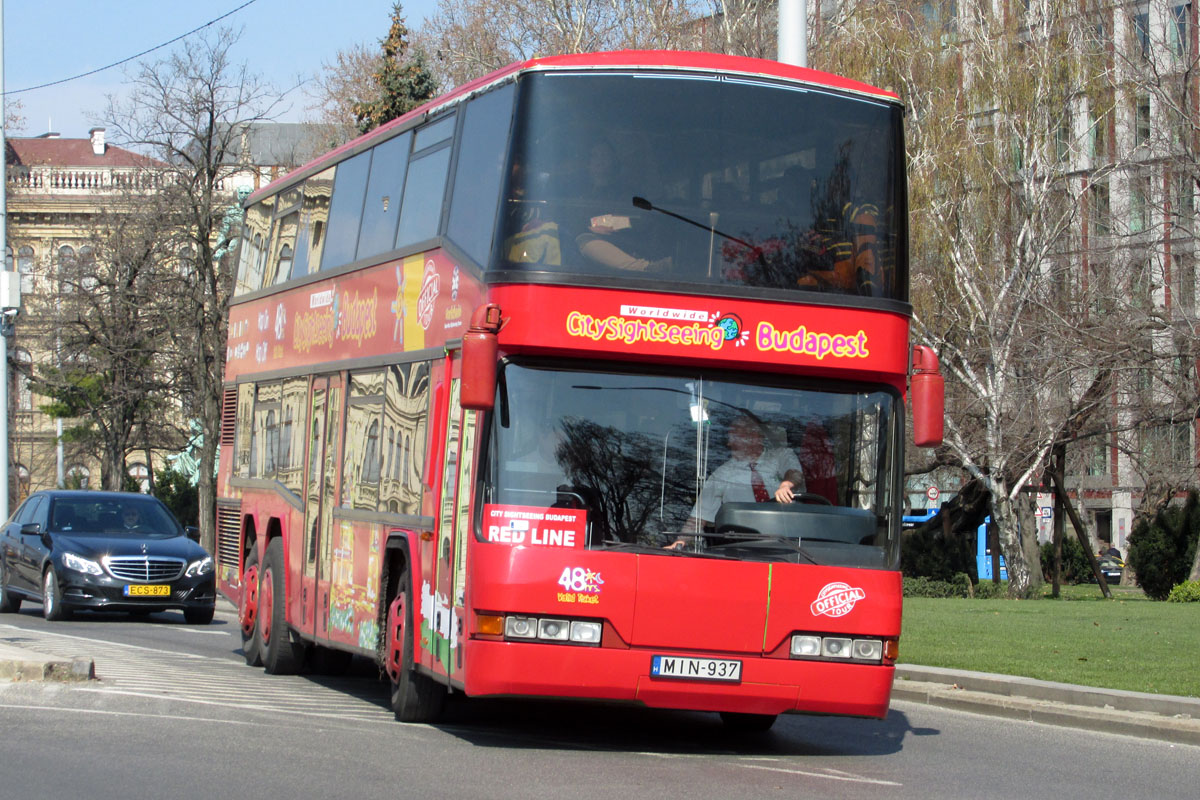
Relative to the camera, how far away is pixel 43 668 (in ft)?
38.4

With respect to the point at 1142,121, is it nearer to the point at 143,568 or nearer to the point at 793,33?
the point at 793,33

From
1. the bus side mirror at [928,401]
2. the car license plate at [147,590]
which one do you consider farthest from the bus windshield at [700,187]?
the car license plate at [147,590]

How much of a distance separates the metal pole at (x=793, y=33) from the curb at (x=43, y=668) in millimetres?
8747

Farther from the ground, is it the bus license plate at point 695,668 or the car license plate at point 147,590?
the bus license plate at point 695,668

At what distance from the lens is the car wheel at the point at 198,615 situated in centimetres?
2261

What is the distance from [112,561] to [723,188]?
13.7 m

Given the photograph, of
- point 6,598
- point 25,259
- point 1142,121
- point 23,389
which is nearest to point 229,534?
point 6,598

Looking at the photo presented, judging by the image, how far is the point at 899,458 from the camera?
10297 millimetres

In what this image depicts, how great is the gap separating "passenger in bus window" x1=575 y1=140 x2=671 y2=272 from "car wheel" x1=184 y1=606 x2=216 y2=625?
14.1m

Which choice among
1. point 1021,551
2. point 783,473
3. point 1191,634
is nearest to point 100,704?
point 783,473

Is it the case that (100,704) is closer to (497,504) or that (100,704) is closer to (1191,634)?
(497,504)

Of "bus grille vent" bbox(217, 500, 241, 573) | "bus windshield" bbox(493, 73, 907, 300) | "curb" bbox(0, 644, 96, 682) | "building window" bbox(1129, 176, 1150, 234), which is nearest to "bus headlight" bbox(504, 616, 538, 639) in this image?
"bus windshield" bbox(493, 73, 907, 300)

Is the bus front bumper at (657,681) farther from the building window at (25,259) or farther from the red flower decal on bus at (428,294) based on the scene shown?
the building window at (25,259)

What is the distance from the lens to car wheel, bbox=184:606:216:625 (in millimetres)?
22609
